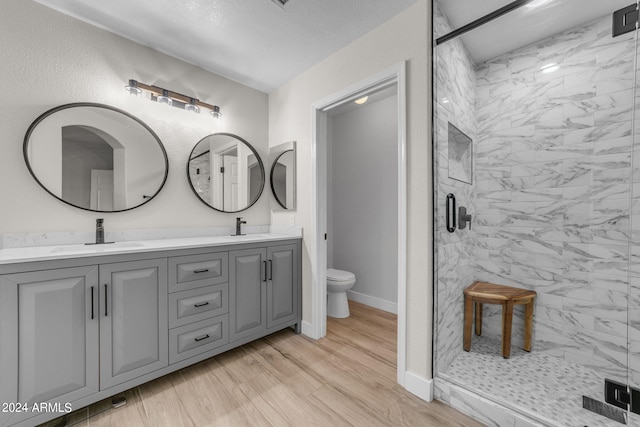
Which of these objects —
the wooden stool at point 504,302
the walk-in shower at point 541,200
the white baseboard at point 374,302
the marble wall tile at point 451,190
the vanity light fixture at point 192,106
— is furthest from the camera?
the white baseboard at point 374,302

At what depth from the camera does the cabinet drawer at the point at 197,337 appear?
171 cm

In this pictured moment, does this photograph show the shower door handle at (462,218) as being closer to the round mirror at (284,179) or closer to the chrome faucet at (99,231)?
the round mirror at (284,179)

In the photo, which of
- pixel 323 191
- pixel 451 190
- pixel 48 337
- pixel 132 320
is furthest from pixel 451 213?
pixel 48 337

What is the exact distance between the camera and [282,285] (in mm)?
2314

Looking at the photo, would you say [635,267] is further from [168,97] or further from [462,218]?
[168,97]

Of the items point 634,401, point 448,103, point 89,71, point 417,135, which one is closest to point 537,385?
point 634,401

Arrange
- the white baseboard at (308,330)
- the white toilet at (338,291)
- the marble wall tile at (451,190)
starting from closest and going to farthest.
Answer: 1. the marble wall tile at (451,190)
2. the white baseboard at (308,330)
3. the white toilet at (338,291)

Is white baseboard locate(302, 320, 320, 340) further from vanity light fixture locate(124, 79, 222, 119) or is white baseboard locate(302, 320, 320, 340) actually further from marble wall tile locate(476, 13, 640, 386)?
vanity light fixture locate(124, 79, 222, 119)

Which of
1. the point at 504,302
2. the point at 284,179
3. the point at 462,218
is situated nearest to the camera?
the point at 504,302

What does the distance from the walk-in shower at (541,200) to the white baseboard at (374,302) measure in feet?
2.87

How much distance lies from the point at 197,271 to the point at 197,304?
0.23 meters

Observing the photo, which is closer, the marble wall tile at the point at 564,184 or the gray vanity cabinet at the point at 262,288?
the marble wall tile at the point at 564,184

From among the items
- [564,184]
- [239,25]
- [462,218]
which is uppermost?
[239,25]

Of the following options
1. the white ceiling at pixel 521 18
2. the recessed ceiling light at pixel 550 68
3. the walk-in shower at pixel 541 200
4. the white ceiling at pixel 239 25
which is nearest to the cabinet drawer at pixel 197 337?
the walk-in shower at pixel 541 200
